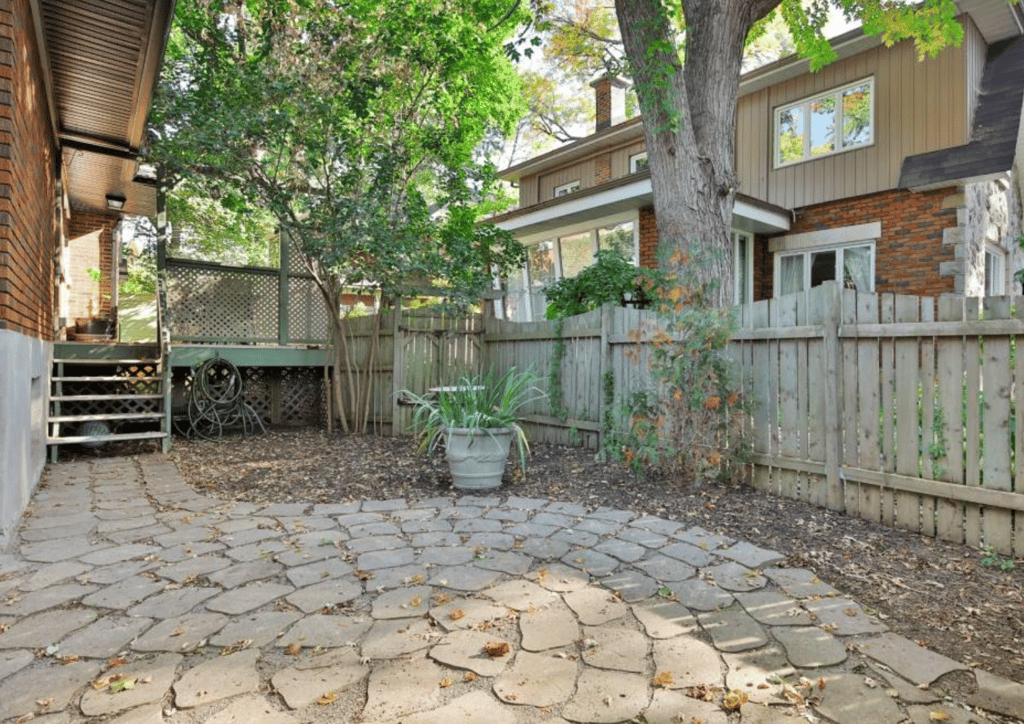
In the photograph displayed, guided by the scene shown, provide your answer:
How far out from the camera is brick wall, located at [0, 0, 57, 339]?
10.8 ft

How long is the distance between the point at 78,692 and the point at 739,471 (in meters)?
4.05

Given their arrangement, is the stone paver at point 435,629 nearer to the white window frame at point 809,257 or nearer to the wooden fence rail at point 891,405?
the wooden fence rail at point 891,405

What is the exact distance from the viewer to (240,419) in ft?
27.1

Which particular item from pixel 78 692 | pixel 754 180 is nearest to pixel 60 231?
pixel 78 692

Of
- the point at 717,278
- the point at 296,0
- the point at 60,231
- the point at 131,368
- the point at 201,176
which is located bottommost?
the point at 131,368

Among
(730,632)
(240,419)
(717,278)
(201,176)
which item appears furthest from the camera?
(240,419)

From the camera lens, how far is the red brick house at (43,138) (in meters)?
3.36

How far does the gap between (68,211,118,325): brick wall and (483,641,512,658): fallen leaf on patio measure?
10.5 meters

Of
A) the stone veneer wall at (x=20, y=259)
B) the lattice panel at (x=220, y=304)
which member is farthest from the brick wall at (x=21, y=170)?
the lattice panel at (x=220, y=304)

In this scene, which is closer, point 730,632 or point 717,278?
point 730,632

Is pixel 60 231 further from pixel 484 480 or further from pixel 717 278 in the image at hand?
pixel 717 278

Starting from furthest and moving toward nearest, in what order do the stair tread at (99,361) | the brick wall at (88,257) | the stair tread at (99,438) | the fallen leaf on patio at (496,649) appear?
the brick wall at (88,257), the stair tread at (99,361), the stair tread at (99,438), the fallen leaf on patio at (496,649)

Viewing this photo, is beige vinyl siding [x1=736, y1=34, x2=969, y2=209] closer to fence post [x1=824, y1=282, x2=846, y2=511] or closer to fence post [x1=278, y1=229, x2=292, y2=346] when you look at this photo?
fence post [x1=824, y1=282, x2=846, y2=511]

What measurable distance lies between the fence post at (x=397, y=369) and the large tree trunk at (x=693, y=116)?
3587 mm
